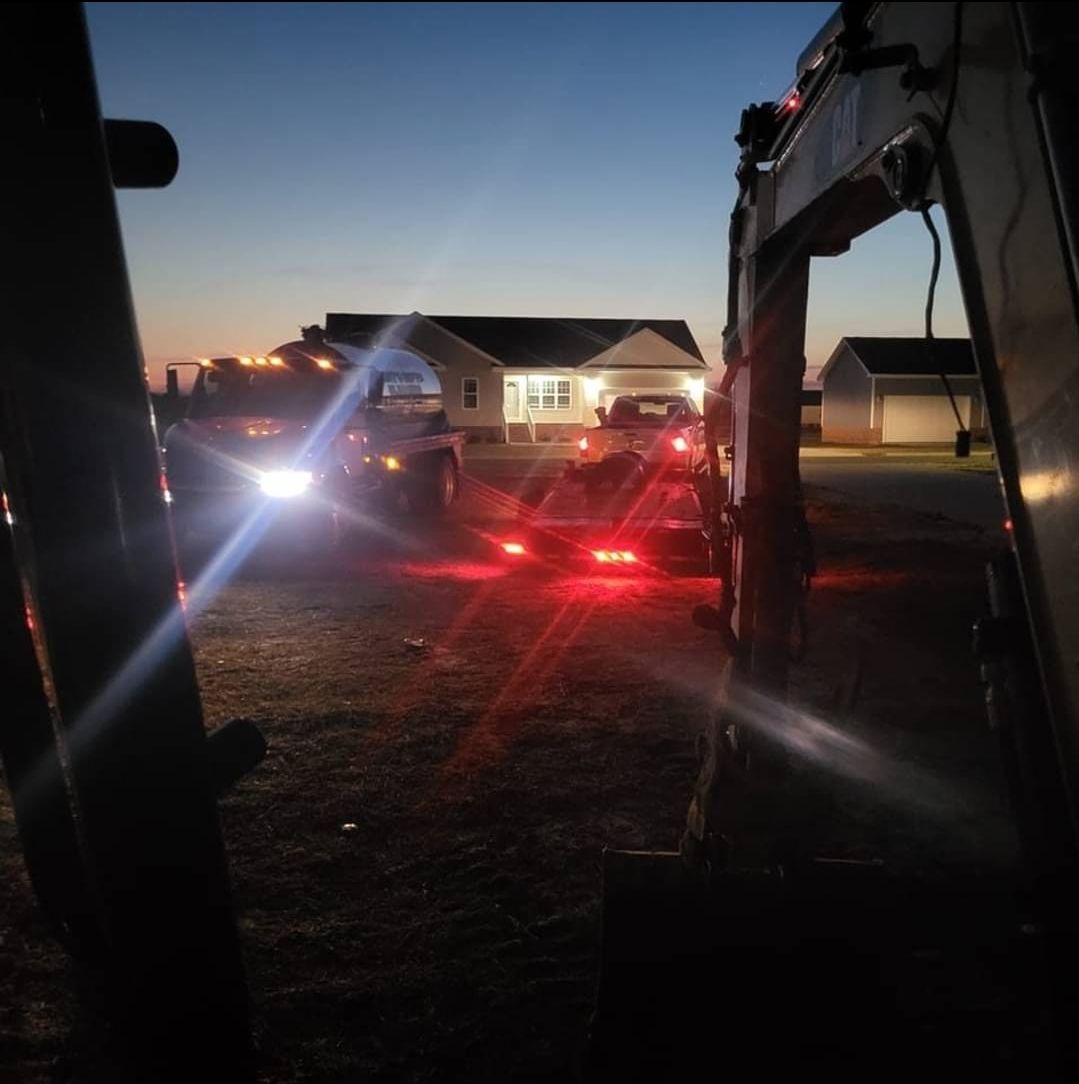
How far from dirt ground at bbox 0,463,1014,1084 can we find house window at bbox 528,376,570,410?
34.3 meters

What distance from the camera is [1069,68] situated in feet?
4.35


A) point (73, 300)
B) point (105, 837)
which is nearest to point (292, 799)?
point (105, 837)

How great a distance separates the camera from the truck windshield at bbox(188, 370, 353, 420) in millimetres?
14375

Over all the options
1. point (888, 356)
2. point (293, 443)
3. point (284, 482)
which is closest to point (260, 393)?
point (293, 443)

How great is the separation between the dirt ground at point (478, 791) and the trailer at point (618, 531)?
0.69 meters

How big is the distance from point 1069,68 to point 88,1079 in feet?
11.7

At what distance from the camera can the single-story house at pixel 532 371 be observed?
142ft

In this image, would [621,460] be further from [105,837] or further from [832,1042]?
[105,837]

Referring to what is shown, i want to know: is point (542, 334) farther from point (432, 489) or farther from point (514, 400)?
point (432, 489)

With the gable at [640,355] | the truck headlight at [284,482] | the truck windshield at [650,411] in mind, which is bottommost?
the truck headlight at [284,482]

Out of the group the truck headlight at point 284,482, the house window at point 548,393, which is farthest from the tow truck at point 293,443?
the house window at point 548,393

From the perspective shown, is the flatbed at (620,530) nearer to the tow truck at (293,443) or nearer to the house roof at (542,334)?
the tow truck at (293,443)

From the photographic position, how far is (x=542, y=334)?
46.6 meters

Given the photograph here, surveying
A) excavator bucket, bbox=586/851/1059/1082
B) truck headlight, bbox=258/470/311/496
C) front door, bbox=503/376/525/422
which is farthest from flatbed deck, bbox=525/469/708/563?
front door, bbox=503/376/525/422
